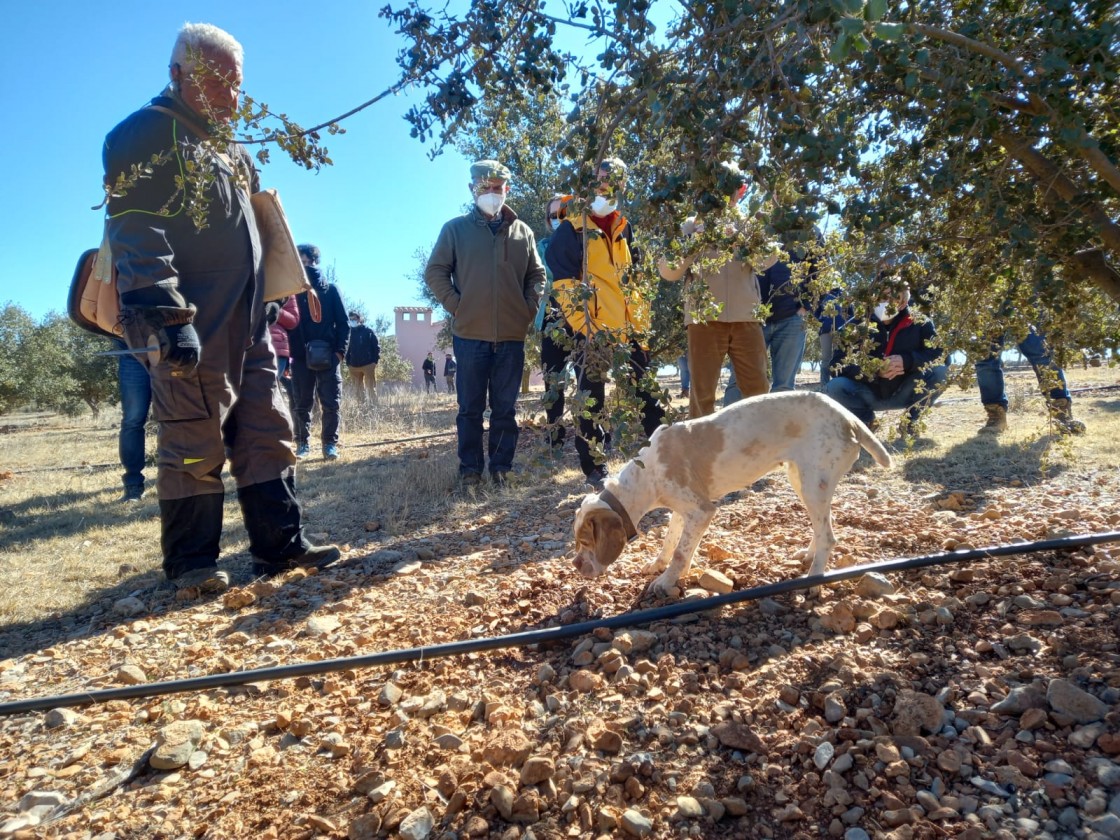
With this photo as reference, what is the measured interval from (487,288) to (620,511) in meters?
2.99

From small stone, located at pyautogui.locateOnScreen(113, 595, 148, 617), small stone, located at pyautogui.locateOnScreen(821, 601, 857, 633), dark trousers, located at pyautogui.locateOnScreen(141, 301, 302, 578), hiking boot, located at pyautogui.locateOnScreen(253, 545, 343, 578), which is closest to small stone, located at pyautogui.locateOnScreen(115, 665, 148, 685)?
small stone, located at pyautogui.locateOnScreen(113, 595, 148, 617)

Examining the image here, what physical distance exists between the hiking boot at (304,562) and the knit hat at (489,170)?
318 centimetres

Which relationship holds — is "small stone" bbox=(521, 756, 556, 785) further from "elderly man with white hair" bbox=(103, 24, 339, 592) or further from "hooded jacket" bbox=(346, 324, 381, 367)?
"hooded jacket" bbox=(346, 324, 381, 367)

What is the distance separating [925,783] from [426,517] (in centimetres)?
384

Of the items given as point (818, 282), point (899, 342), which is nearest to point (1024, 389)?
point (899, 342)

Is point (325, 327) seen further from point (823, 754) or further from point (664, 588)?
point (823, 754)

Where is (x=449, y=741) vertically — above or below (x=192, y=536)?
below

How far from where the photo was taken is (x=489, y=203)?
527cm

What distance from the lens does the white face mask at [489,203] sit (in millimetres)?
5266

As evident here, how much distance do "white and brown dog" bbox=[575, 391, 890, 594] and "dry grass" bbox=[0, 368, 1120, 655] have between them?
0.53 m

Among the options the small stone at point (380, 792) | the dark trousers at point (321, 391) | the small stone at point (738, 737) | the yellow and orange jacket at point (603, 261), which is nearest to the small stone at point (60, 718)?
the small stone at point (380, 792)

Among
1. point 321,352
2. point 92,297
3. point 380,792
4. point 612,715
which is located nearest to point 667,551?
point 612,715

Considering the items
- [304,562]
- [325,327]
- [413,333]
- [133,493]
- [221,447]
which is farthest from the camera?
[413,333]

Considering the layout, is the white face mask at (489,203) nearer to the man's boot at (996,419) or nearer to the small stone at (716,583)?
the small stone at (716,583)
